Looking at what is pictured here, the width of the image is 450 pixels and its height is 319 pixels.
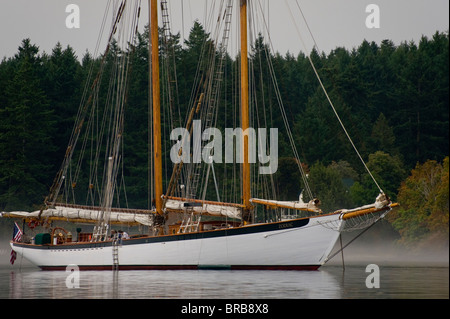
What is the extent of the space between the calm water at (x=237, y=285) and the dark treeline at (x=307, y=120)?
3788cm

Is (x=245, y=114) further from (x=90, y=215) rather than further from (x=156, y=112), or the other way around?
(x=90, y=215)

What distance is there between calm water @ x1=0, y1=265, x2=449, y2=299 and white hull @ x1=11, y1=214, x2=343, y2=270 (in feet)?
5.53

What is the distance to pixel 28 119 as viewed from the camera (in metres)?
117

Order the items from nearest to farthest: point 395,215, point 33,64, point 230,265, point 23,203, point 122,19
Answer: point 230,265
point 122,19
point 395,215
point 23,203
point 33,64

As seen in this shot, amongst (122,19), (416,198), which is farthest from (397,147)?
(122,19)

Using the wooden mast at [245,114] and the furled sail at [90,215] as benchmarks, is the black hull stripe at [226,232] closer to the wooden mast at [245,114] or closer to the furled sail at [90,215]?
the furled sail at [90,215]

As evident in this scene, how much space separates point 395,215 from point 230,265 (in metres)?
30.3

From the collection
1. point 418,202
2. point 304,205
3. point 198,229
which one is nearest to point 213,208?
point 198,229

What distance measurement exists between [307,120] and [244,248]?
67.1m

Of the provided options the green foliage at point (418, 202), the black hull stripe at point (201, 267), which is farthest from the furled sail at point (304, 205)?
the green foliage at point (418, 202)

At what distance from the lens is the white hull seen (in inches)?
2408

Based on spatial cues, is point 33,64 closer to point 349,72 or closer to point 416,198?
point 349,72

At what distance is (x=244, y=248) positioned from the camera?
62.3m
